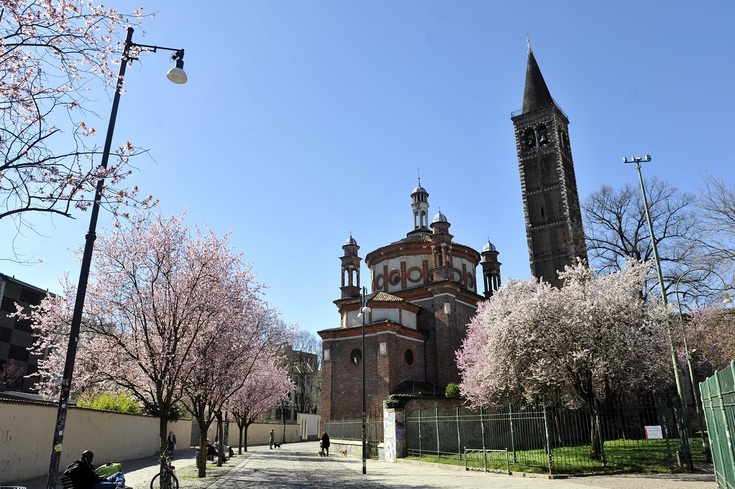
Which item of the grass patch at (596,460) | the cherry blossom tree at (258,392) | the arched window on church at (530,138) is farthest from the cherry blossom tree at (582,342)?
the arched window on church at (530,138)

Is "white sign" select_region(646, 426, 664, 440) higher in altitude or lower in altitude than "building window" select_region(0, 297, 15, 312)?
lower

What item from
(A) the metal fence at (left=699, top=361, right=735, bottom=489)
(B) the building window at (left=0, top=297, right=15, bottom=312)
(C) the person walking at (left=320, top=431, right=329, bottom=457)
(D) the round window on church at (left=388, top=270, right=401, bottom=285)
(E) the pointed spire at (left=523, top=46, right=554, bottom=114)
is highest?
(E) the pointed spire at (left=523, top=46, right=554, bottom=114)

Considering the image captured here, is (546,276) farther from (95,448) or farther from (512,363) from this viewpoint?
(95,448)

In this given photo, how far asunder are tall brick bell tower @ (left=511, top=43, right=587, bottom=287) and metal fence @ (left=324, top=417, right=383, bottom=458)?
2162cm

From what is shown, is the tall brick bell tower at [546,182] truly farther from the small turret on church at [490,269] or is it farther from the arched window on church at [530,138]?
the small turret on church at [490,269]

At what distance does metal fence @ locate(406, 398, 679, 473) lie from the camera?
1809cm

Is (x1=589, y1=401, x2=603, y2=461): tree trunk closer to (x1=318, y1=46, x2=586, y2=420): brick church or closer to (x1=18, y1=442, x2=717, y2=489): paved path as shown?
(x1=18, y1=442, x2=717, y2=489): paved path

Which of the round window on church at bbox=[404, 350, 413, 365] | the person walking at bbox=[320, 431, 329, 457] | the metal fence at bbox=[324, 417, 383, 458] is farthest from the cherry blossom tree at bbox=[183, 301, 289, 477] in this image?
the round window on church at bbox=[404, 350, 413, 365]

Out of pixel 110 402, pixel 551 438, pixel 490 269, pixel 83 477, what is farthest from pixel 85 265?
pixel 490 269

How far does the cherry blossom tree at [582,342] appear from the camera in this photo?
20.8 meters

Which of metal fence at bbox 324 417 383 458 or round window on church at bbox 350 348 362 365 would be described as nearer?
metal fence at bbox 324 417 383 458

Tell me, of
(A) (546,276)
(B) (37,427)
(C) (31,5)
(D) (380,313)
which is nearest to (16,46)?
(C) (31,5)

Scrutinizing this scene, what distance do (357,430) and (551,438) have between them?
1633cm

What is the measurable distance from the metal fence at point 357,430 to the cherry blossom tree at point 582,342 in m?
9.82
